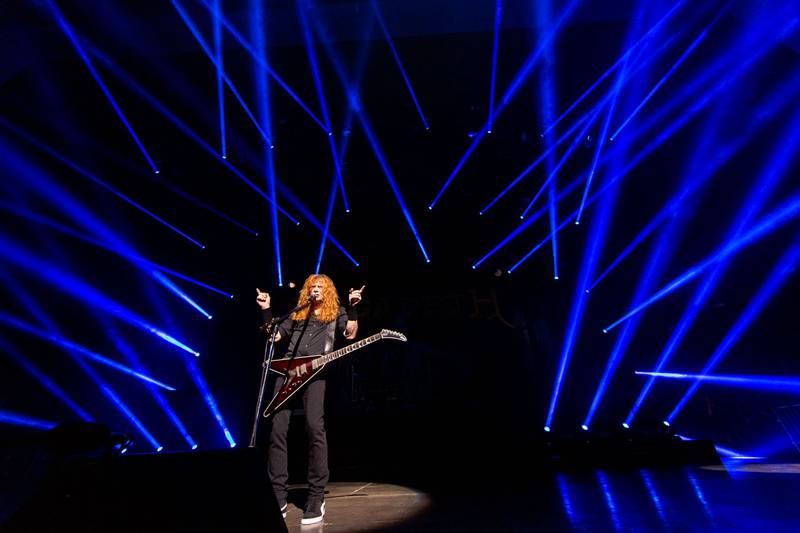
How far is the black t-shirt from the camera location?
2729 millimetres

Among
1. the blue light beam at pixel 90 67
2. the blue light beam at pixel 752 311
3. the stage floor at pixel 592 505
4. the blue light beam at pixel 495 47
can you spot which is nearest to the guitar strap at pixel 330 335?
the stage floor at pixel 592 505

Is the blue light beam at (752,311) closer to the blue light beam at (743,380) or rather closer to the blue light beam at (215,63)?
the blue light beam at (743,380)

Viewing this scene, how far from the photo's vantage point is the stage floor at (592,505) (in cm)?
170

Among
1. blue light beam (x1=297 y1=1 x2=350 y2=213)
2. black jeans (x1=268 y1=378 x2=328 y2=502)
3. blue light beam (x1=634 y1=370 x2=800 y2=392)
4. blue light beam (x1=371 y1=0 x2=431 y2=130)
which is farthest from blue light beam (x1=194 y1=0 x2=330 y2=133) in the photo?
blue light beam (x1=634 y1=370 x2=800 y2=392)

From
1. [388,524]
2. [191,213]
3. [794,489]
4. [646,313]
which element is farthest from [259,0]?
[646,313]

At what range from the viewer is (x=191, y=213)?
575 centimetres

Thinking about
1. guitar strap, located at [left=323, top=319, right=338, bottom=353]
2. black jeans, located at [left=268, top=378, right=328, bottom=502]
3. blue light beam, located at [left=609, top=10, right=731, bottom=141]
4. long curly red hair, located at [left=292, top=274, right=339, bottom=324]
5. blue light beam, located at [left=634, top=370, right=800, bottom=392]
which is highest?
blue light beam, located at [left=609, top=10, right=731, bottom=141]

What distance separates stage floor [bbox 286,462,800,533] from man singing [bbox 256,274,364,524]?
17 centimetres

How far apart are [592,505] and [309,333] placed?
215 centimetres

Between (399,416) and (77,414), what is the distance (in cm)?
396

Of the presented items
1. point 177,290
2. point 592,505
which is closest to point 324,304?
point 592,505

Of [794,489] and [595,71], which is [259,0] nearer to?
[595,71]

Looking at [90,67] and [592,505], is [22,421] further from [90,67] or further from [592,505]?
[592,505]

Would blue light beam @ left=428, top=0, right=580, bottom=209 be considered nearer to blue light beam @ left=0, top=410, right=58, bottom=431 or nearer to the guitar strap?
the guitar strap
